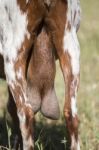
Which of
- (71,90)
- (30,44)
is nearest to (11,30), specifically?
(30,44)

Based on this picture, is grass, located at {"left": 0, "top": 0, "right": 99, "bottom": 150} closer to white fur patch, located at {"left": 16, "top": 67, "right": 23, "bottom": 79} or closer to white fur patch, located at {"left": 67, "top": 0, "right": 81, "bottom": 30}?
white fur patch, located at {"left": 16, "top": 67, "right": 23, "bottom": 79}

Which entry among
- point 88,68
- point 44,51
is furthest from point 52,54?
point 88,68

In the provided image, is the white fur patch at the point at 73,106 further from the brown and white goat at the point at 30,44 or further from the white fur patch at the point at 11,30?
the white fur patch at the point at 11,30

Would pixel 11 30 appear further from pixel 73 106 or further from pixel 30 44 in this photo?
pixel 73 106

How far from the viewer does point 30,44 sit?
208 inches

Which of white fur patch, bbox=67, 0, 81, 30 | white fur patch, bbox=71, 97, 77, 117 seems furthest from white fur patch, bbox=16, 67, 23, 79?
white fur patch, bbox=67, 0, 81, 30

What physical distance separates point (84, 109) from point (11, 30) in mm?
2523

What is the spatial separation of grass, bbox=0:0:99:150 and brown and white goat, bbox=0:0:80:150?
0.43 meters

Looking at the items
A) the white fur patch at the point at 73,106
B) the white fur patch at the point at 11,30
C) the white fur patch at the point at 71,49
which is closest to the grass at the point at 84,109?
the white fur patch at the point at 73,106

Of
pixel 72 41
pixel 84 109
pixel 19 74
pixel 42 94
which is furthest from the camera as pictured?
pixel 84 109

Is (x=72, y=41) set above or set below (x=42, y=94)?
above

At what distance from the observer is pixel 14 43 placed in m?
5.20

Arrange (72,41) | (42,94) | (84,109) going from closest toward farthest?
(72,41)
(42,94)
(84,109)

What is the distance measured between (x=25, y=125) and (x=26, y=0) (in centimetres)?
90
